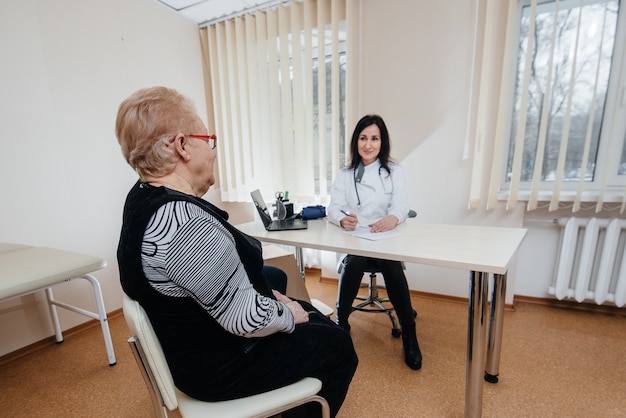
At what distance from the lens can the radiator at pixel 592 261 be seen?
1919 millimetres

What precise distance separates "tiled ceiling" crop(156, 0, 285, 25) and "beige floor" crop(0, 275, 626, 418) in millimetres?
A: 2712

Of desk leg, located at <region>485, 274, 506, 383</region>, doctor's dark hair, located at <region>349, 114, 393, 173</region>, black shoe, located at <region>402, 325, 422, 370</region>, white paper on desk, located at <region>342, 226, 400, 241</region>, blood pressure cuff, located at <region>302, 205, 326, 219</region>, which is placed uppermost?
doctor's dark hair, located at <region>349, 114, 393, 173</region>

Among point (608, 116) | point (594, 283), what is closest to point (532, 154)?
point (608, 116)

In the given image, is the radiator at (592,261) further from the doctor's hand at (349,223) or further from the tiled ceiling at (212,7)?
the tiled ceiling at (212,7)

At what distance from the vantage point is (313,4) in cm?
244

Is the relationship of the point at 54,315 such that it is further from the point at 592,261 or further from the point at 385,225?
the point at 592,261

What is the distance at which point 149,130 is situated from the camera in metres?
0.76

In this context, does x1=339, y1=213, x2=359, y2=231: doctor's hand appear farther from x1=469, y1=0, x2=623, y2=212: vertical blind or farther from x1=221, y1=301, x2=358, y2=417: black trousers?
x1=469, y1=0, x2=623, y2=212: vertical blind

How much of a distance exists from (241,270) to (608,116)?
2.54 m

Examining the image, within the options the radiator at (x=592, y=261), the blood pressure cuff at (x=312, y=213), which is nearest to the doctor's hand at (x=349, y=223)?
the blood pressure cuff at (x=312, y=213)

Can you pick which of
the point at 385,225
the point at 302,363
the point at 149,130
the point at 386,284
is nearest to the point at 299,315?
the point at 302,363

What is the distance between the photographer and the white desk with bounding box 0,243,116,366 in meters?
1.31

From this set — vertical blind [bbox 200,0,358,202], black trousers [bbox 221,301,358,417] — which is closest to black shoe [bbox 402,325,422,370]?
black trousers [bbox 221,301,358,417]

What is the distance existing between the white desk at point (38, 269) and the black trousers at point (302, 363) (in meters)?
1.20
